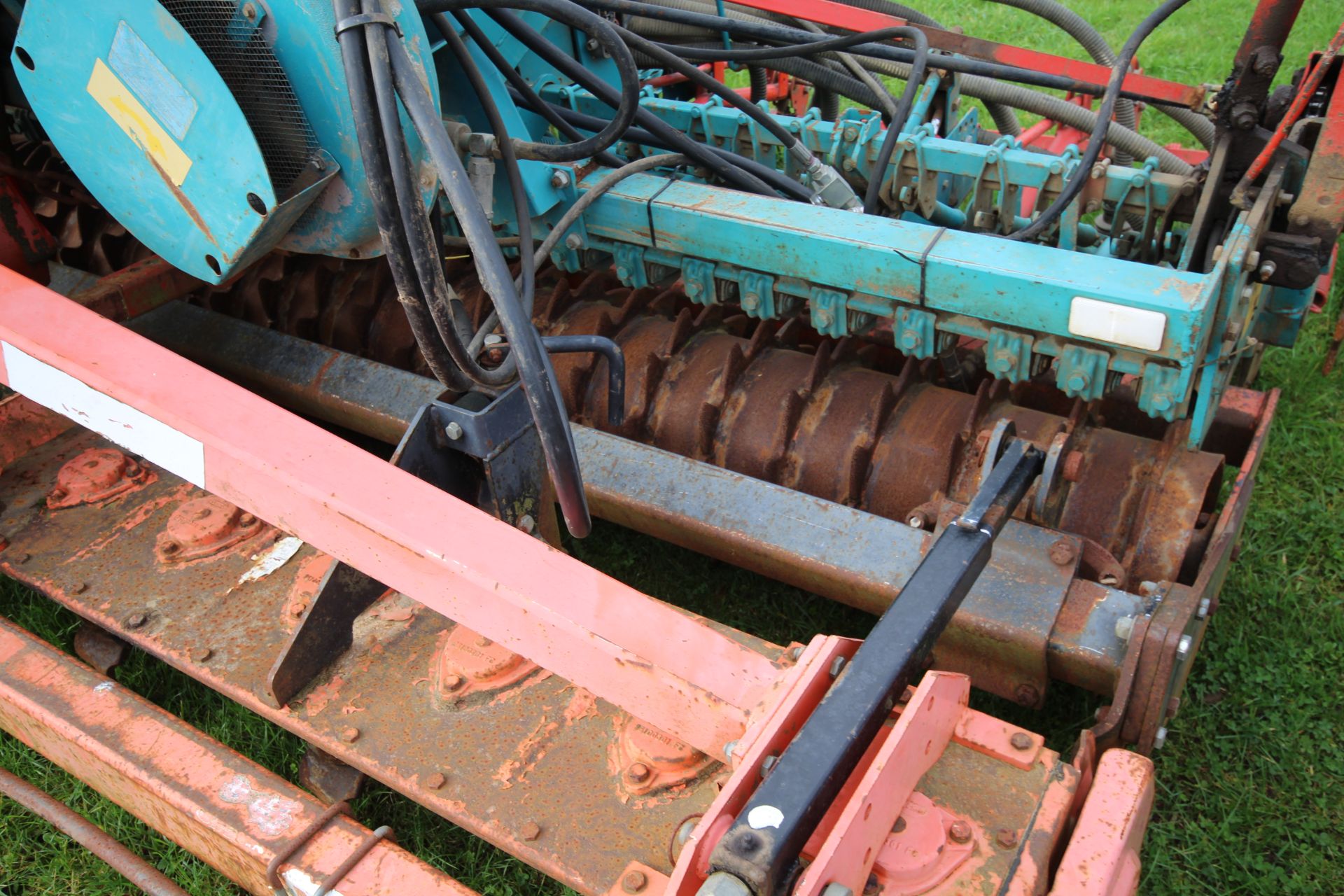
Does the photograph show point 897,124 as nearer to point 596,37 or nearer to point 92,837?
point 596,37

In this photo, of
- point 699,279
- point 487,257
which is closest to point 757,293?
point 699,279

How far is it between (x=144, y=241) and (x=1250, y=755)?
251cm

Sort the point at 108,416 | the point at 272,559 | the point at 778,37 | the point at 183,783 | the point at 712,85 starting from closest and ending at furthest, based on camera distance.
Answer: the point at 108,416
the point at 183,783
the point at 272,559
the point at 712,85
the point at 778,37

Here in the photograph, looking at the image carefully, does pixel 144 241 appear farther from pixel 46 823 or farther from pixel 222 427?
pixel 46 823

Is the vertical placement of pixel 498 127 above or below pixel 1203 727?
above

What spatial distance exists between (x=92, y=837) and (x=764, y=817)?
1.44 m

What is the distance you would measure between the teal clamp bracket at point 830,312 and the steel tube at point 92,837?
1542 mm

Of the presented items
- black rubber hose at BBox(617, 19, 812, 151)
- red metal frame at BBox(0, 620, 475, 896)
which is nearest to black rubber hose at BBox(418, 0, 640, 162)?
black rubber hose at BBox(617, 19, 812, 151)

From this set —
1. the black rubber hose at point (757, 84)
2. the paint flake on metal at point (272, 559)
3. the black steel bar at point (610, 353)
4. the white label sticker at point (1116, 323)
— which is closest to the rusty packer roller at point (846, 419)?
the white label sticker at point (1116, 323)

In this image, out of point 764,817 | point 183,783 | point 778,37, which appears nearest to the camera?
point 764,817

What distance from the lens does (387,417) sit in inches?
91.1

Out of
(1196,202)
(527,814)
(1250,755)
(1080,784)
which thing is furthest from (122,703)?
(1196,202)

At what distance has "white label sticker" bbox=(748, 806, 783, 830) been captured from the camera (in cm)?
102

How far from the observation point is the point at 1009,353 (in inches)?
74.0
